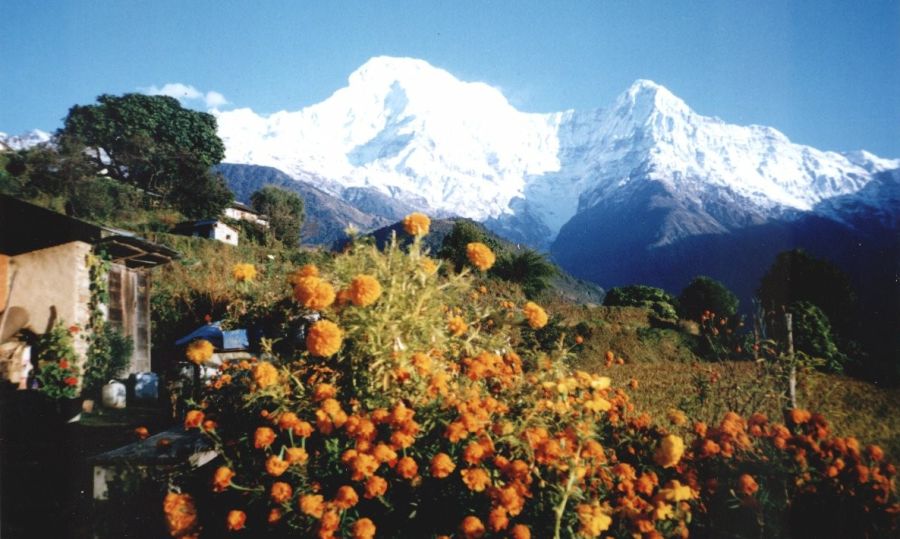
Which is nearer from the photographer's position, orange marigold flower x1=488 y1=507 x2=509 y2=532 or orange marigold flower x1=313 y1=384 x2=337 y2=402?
orange marigold flower x1=488 y1=507 x2=509 y2=532

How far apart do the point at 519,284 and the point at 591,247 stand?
171047 mm

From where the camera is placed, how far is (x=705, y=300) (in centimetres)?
2167

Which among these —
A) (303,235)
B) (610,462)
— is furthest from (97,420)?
(303,235)

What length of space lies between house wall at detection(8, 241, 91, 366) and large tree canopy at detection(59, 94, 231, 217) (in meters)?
29.2

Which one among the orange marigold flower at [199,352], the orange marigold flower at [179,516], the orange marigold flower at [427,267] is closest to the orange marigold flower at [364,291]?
the orange marigold flower at [427,267]

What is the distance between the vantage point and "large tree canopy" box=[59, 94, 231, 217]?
3531cm

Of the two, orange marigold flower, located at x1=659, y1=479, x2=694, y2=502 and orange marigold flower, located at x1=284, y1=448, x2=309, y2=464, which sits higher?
orange marigold flower, located at x1=284, y1=448, x2=309, y2=464

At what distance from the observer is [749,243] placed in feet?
381

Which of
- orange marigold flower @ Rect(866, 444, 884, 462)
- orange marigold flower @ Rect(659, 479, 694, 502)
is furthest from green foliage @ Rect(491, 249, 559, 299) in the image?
orange marigold flower @ Rect(659, 479, 694, 502)

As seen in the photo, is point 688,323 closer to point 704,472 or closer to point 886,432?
point 886,432

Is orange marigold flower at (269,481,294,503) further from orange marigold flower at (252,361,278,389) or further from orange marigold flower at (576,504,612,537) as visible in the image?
orange marigold flower at (576,504,612,537)

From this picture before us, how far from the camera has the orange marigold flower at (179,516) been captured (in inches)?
77.2

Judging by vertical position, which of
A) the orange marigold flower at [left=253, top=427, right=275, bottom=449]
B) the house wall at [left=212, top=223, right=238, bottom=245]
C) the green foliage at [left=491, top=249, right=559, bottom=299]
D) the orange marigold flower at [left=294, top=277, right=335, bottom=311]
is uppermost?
the house wall at [left=212, top=223, right=238, bottom=245]

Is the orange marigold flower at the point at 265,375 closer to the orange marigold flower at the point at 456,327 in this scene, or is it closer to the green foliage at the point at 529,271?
the orange marigold flower at the point at 456,327
